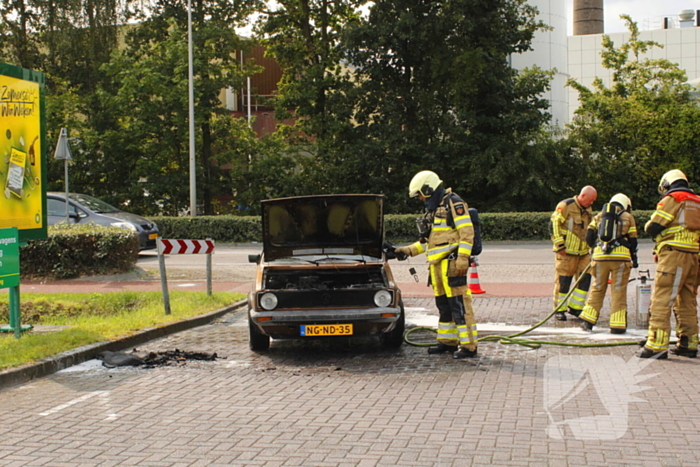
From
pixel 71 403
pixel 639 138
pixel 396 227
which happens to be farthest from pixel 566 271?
pixel 639 138

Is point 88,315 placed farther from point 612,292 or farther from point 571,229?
point 612,292

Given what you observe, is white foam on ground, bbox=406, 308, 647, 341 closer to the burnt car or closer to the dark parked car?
the burnt car

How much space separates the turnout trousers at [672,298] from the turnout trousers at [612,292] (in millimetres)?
1205

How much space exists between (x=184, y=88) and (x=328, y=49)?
6.50 m

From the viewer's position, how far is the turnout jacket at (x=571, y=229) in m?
10.2

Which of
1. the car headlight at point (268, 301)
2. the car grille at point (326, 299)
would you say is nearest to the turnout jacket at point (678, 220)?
the car grille at point (326, 299)

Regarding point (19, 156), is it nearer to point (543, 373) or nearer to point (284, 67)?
point (543, 373)

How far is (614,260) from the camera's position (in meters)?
9.14

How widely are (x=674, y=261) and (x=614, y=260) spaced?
1510 mm

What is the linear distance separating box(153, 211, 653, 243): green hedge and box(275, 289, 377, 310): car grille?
59.6 ft


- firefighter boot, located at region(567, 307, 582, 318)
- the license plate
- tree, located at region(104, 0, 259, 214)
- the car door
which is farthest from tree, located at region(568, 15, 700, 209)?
the license plate

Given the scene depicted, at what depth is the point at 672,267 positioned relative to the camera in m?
7.63

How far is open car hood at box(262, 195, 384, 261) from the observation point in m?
9.07

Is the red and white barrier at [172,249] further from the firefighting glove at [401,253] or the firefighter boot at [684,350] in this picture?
the firefighter boot at [684,350]
